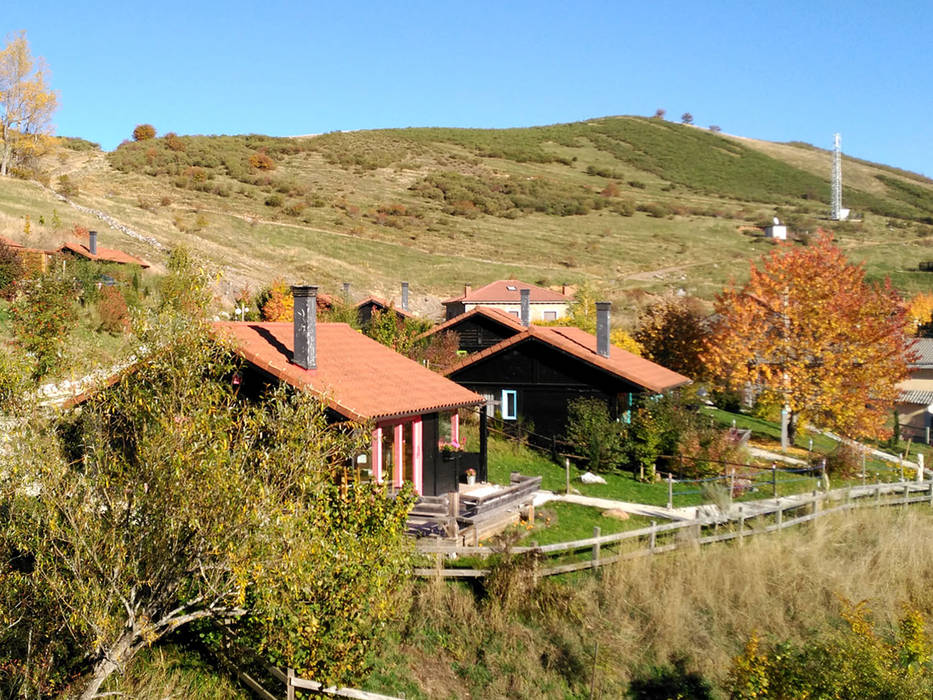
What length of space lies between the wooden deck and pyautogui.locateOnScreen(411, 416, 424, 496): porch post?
3.71 feet

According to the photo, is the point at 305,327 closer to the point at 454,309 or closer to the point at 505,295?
the point at 454,309

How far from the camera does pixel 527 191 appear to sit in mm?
109750

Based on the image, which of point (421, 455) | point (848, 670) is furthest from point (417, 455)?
point (848, 670)

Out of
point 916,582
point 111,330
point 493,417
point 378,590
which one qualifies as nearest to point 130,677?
point 378,590

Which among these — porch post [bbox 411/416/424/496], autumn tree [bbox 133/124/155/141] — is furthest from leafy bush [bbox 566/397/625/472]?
autumn tree [bbox 133/124/155/141]

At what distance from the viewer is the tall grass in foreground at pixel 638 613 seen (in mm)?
13625

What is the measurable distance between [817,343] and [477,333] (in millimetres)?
15828

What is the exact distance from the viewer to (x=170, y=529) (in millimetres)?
7602

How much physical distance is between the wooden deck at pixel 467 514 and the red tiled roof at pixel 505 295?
3379 cm

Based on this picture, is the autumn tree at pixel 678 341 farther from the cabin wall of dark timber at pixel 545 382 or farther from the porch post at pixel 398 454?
the porch post at pixel 398 454

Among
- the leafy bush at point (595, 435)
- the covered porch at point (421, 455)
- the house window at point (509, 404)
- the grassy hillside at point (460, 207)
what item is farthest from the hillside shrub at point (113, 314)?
the leafy bush at point (595, 435)

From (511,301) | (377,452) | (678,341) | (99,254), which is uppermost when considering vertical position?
(99,254)

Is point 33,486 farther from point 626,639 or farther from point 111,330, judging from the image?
point 111,330

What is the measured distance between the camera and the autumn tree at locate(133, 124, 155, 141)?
110m
